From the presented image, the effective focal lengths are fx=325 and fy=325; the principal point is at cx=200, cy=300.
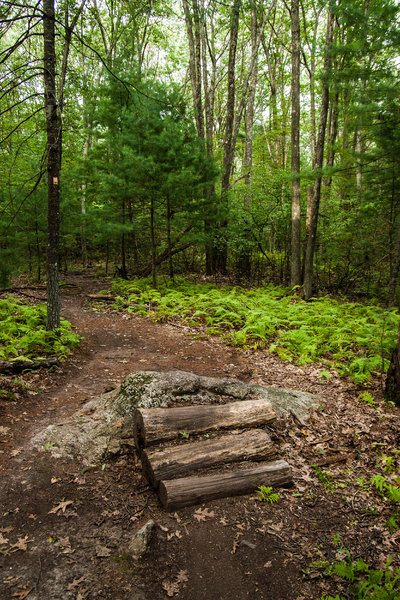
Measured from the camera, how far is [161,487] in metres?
3.24

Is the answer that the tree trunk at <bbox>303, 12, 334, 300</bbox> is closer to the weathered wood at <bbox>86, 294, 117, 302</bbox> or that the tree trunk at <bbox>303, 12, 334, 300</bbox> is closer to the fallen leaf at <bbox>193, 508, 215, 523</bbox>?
the weathered wood at <bbox>86, 294, 117, 302</bbox>

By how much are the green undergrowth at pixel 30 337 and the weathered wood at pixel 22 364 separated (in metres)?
0.15

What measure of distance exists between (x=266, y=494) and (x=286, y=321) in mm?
6006

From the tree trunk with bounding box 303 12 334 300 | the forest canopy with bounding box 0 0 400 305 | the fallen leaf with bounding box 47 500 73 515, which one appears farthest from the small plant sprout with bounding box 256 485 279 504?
the tree trunk with bounding box 303 12 334 300

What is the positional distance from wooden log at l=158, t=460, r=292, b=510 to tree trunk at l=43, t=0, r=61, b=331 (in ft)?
15.2

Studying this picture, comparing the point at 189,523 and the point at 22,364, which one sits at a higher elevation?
the point at 22,364

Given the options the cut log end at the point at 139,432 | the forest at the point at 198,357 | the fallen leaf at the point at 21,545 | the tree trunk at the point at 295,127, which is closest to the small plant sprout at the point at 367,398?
the forest at the point at 198,357

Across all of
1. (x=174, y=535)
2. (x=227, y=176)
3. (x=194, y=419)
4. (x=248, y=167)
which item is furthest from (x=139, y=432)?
(x=227, y=176)

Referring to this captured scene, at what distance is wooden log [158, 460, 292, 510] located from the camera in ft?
10.4

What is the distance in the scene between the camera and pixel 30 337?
6375mm

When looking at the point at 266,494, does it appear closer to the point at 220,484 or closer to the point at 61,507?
the point at 220,484

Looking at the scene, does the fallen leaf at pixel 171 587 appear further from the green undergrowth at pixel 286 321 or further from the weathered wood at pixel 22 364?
the green undergrowth at pixel 286 321

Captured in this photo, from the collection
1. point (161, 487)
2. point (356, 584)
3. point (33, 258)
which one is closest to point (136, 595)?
point (161, 487)

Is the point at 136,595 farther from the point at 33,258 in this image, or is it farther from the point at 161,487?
the point at 33,258
